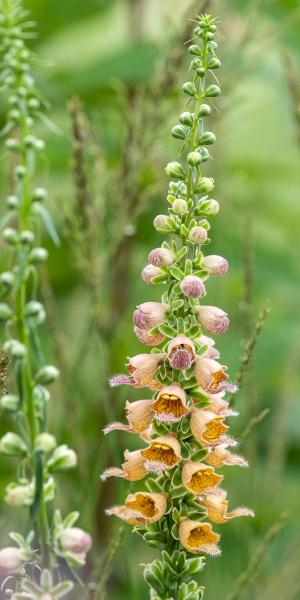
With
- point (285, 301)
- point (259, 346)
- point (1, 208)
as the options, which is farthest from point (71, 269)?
point (285, 301)

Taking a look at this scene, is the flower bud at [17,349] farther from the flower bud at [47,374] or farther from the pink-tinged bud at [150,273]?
the pink-tinged bud at [150,273]

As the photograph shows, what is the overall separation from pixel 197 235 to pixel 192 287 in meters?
0.03

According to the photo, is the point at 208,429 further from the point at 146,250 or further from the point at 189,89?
the point at 146,250

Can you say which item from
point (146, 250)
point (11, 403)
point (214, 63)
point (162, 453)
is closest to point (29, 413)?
point (11, 403)

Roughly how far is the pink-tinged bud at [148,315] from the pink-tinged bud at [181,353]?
0.02m

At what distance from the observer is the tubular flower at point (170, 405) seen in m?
0.52

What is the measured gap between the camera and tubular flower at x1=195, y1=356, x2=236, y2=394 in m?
0.54

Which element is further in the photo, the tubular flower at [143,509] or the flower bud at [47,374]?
the tubular flower at [143,509]

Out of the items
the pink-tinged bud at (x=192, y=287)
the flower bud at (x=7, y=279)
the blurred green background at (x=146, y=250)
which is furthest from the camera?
the blurred green background at (x=146, y=250)

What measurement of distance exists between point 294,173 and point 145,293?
1.85 feet

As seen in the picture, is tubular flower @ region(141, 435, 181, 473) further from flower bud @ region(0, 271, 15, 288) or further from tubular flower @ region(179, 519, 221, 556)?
flower bud @ region(0, 271, 15, 288)

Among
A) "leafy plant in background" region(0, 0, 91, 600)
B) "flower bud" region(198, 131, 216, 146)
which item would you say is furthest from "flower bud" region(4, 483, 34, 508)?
"flower bud" region(198, 131, 216, 146)

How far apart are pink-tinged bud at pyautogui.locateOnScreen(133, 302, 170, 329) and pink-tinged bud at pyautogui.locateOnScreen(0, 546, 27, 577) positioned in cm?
15

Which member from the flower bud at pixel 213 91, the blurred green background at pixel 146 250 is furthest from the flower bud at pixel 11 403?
the blurred green background at pixel 146 250
